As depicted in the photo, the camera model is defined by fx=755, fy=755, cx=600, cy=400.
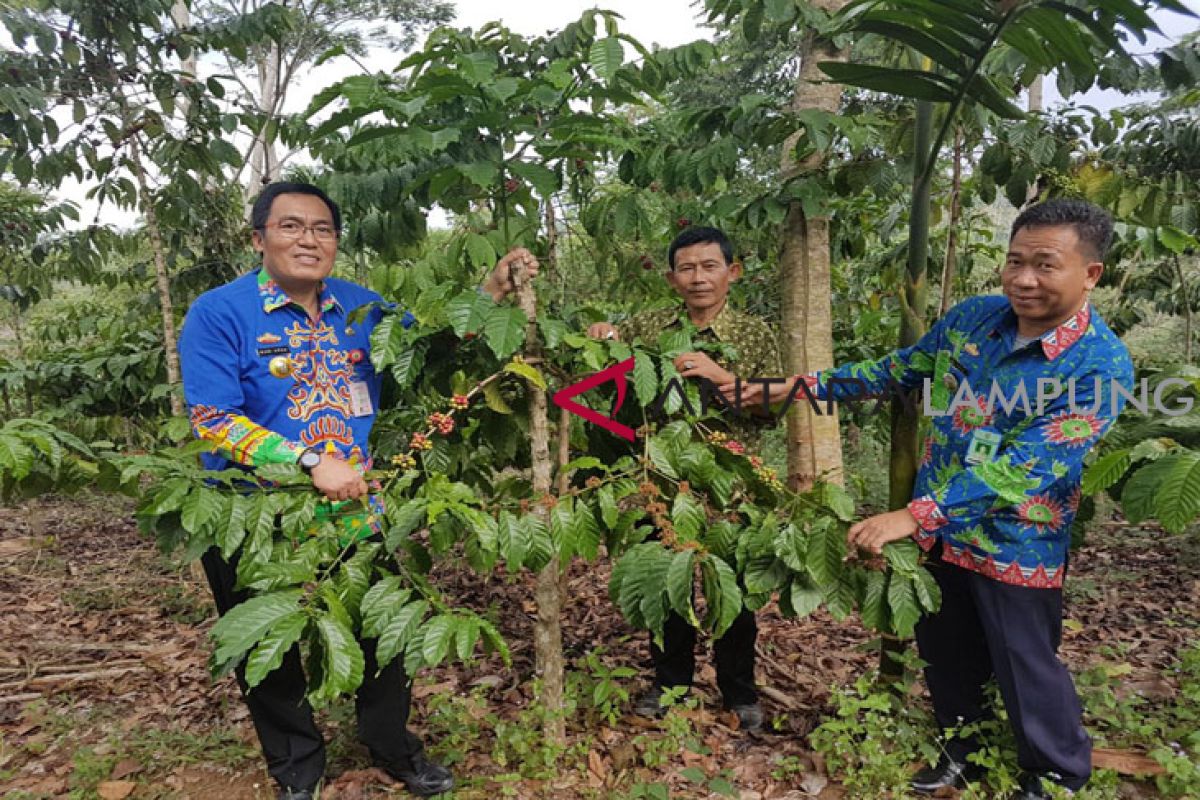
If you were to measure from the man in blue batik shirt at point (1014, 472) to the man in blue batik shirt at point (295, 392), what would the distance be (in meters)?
1.08

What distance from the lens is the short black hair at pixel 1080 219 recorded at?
1712 millimetres

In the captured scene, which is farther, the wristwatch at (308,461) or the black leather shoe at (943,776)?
the black leather shoe at (943,776)

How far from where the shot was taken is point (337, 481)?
5.74 ft

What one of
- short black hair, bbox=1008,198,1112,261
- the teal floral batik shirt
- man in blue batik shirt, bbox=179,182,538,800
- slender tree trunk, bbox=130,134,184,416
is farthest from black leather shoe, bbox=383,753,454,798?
short black hair, bbox=1008,198,1112,261

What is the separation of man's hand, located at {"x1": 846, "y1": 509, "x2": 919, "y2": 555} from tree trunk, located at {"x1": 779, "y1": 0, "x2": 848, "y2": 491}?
927 mm

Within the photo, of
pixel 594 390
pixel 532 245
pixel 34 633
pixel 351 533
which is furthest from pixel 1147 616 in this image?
pixel 34 633

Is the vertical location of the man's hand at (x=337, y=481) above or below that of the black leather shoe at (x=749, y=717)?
above

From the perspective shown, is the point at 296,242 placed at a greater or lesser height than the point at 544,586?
greater

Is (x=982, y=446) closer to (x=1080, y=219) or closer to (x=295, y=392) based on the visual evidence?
(x=1080, y=219)

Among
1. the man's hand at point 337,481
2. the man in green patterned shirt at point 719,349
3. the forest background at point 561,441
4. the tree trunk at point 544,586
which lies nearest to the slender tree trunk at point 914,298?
the forest background at point 561,441

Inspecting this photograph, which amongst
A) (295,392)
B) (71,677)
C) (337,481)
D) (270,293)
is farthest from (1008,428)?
(71,677)

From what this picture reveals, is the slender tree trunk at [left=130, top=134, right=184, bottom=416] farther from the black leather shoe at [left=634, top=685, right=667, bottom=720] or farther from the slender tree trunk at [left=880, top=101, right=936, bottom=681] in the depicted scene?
the slender tree trunk at [left=880, top=101, right=936, bottom=681]

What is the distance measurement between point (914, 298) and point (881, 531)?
0.78m

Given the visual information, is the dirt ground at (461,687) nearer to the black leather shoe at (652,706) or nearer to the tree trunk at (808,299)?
the black leather shoe at (652,706)
